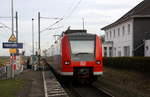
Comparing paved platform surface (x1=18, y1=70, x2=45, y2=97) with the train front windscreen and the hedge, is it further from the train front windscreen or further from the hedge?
the hedge

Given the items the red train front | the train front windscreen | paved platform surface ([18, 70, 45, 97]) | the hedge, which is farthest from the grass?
the hedge

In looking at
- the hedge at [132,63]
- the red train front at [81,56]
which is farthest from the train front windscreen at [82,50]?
the hedge at [132,63]

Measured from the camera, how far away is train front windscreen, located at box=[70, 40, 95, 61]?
2116 cm

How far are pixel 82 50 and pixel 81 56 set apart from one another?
39cm

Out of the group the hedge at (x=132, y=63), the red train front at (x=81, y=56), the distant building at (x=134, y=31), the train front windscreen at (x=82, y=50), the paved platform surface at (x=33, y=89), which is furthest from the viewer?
the distant building at (x=134, y=31)

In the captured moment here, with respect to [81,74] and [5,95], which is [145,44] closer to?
[81,74]

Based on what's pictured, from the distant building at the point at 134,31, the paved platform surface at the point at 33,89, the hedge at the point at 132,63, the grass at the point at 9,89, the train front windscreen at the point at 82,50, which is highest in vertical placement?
the distant building at the point at 134,31

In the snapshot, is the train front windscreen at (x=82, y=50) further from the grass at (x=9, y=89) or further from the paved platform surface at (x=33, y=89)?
the grass at (x=9, y=89)

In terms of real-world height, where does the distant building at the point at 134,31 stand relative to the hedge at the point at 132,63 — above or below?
above

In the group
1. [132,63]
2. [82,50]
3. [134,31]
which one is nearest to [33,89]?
[82,50]

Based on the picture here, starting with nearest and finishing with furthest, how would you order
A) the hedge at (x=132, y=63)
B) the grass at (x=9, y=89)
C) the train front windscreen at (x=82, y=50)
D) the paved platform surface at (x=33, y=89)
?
the grass at (x=9, y=89) < the paved platform surface at (x=33, y=89) < the train front windscreen at (x=82, y=50) < the hedge at (x=132, y=63)

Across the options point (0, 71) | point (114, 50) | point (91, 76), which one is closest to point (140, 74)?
point (91, 76)

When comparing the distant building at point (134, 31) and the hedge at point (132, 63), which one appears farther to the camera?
the distant building at point (134, 31)

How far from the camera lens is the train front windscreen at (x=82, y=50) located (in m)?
21.2
